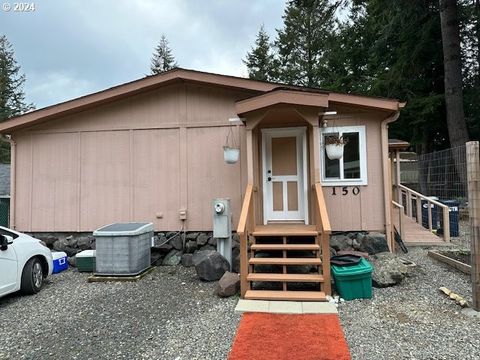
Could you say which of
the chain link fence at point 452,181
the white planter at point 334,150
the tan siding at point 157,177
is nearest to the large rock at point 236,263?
the tan siding at point 157,177

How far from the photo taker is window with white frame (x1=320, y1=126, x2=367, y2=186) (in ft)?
20.1

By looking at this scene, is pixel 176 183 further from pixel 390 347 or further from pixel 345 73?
pixel 345 73

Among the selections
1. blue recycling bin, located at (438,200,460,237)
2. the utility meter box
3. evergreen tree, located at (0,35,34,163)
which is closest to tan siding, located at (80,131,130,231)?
the utility meter box

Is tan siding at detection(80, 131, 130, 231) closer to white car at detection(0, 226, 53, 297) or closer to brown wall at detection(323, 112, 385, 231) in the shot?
white car at detection(0, 226, 53, 297)

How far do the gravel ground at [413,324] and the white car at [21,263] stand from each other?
4.32 m

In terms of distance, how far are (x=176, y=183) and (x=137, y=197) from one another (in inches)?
34.7

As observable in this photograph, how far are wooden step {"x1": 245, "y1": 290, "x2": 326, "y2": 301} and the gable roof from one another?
11.1ft

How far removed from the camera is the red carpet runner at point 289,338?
2.93 m

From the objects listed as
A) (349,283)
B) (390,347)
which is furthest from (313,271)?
(390,347)

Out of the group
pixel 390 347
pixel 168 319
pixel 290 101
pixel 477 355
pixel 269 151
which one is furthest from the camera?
pixel 269 151

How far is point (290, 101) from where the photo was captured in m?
5.07

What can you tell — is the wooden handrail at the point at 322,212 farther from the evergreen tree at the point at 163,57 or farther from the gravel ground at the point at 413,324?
the evergreen tree at the point at 163,57

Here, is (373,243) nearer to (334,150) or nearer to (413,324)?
(334,150)

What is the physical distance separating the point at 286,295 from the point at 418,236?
16.4 ft
